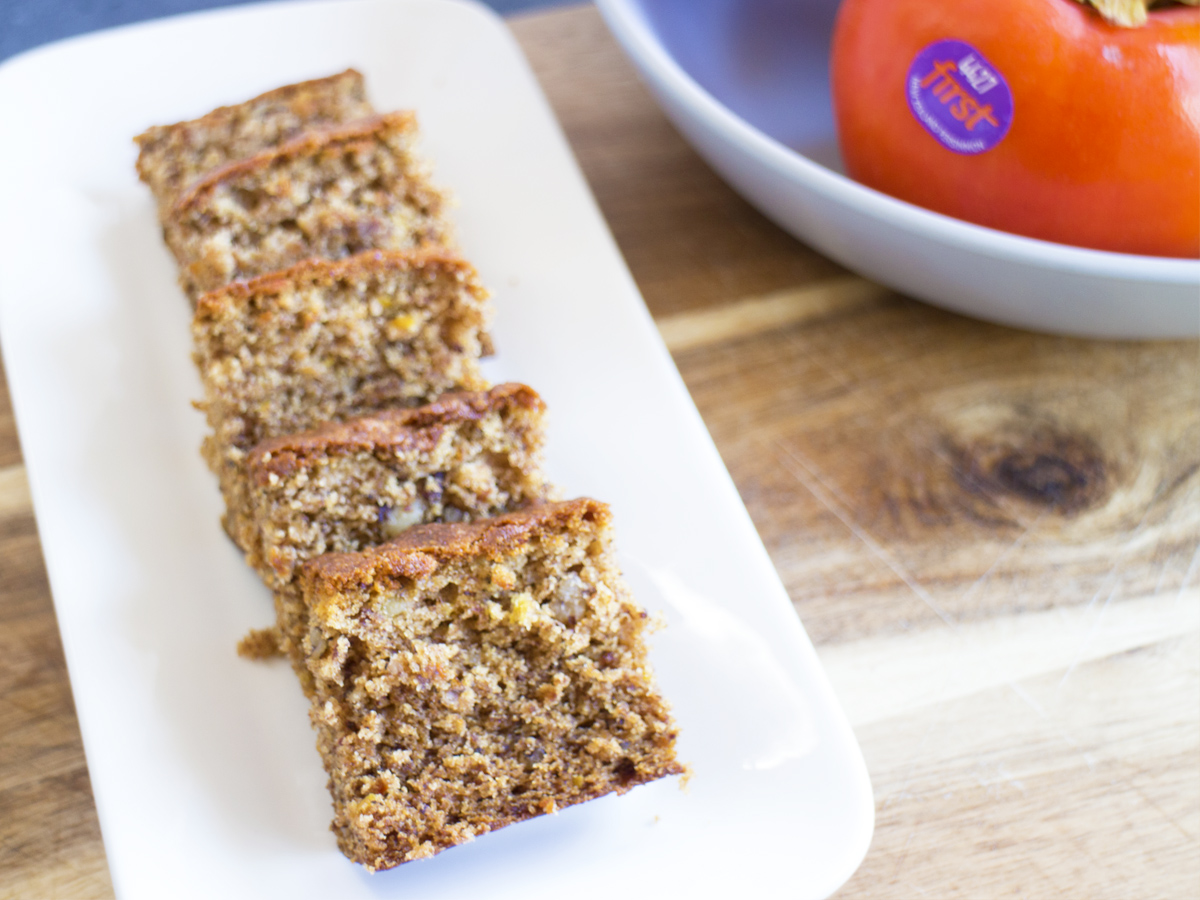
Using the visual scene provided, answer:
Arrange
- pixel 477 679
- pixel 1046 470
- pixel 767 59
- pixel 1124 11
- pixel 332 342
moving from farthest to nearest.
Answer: pixel 767 59, pixel 1046 470, pixel 332 342, pixel 1124 11, pixel 477 679

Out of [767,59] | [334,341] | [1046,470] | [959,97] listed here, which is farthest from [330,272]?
[1046,470]

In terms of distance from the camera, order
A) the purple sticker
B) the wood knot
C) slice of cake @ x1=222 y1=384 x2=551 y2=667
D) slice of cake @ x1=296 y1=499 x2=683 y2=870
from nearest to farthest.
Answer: slice of cake @ x1=296 y1=499 x2=683 y2=870, slice of cake @ x1=222 y1=384 x2=551 y2=667, the purple sticker, the wood knot

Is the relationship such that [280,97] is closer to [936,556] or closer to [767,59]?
[767,59]

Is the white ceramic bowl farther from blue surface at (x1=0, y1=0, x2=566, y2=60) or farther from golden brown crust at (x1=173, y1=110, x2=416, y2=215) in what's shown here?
blue surface at (x1=0, y1=0, x2=566, y2=60)

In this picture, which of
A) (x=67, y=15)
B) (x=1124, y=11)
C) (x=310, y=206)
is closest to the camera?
(x=1124, y=11)

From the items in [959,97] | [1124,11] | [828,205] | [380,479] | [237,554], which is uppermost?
[1124,11]

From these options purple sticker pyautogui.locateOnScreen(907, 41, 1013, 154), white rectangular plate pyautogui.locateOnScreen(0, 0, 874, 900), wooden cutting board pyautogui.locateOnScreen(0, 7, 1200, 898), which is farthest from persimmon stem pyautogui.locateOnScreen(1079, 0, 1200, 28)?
white rectangular plate pyautogui.locateOnScreen(0, 0, 874, 900)

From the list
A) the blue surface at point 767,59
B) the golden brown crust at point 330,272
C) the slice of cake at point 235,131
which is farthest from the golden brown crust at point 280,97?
the blue surface at point 767,59
